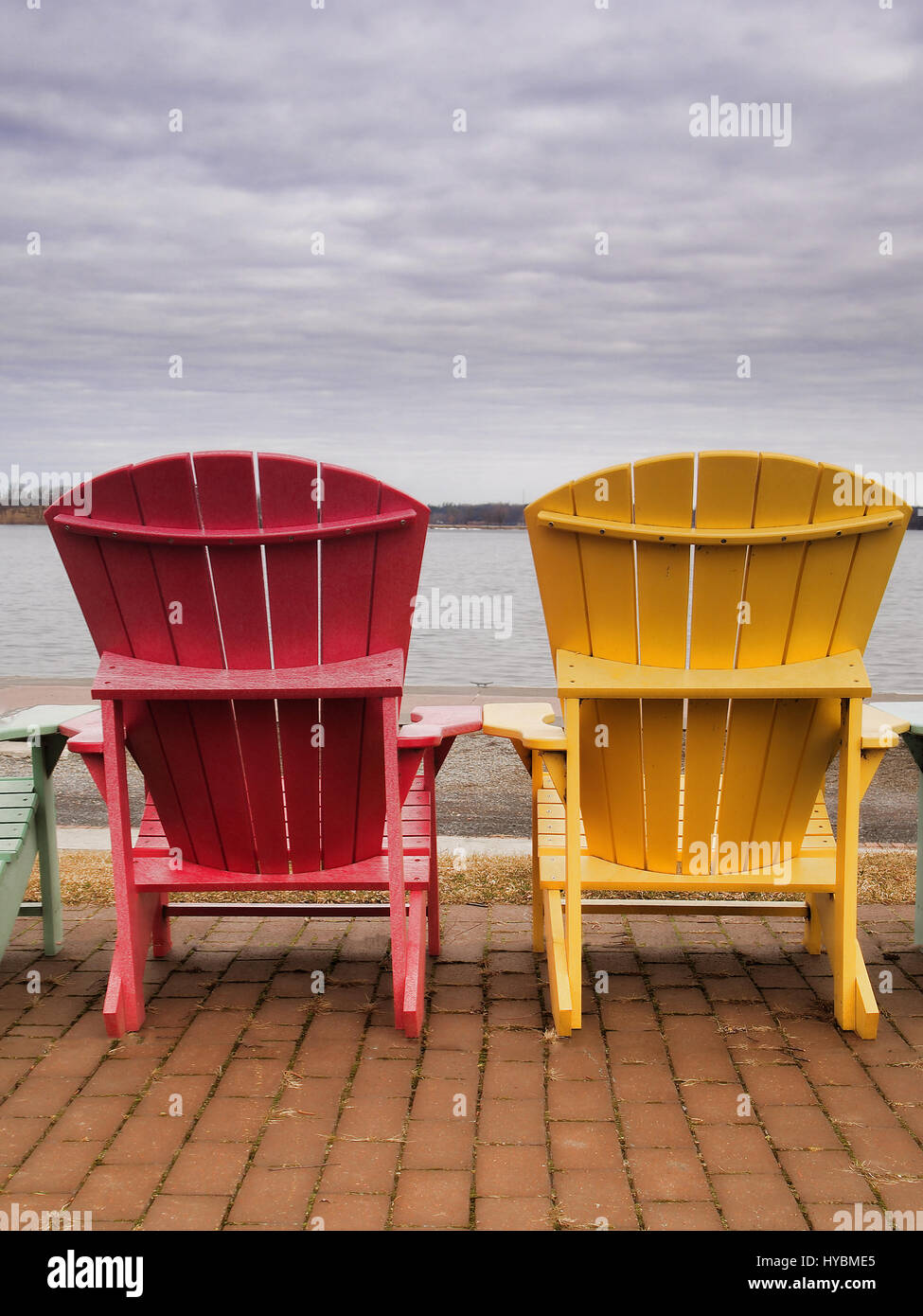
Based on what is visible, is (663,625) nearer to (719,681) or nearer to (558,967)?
(719,681)

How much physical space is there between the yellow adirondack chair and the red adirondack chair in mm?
410

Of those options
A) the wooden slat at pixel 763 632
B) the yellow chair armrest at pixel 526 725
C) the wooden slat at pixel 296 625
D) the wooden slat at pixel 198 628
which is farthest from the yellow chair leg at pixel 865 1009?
the wooden slat at pixel 198 628

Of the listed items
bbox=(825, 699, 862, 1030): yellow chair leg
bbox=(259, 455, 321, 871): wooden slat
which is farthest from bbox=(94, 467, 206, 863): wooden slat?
bbox=(825, 699, 862, 1030): yellow chair leg

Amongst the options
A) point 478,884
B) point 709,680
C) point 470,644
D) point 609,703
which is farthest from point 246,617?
point 470,644

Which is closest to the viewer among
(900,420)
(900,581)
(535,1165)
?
(535,1165)

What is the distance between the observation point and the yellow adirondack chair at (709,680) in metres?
2.75

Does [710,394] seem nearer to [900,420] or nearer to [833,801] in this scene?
[900,420]

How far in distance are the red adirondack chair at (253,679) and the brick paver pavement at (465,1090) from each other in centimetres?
27

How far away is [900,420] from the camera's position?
35.4 metres

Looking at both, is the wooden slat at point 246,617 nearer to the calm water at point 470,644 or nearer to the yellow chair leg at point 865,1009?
the yellow chair leg at point 865,1009

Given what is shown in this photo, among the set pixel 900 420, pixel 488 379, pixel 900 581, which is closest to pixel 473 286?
pixel 488 379

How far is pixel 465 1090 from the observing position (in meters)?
2.70

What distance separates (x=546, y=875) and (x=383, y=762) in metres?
0.62

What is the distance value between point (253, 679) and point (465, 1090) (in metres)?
1.21
